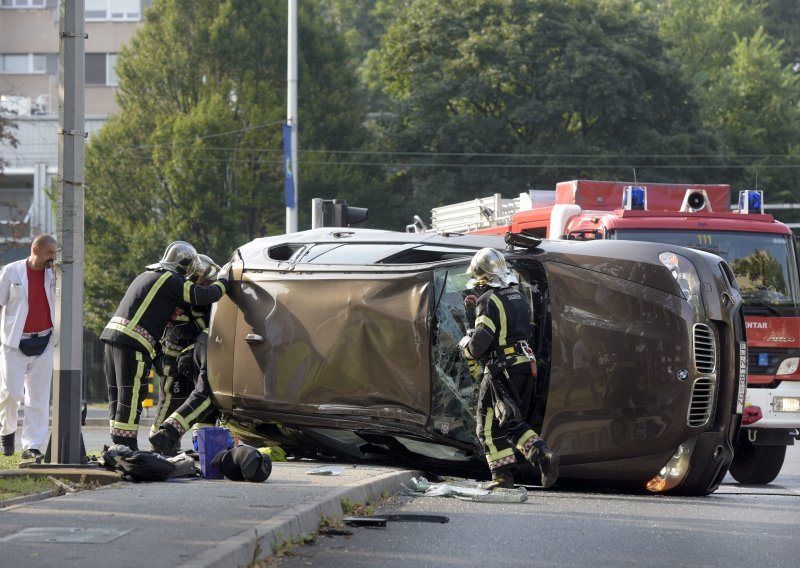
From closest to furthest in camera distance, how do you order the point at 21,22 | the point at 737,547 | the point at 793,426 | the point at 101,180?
the point at 737,547
the point at 793,426
the point at 101,180
the point at 21,22

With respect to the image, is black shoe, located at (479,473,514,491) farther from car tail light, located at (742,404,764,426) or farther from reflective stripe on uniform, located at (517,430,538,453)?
car tail light, located at (742,404,764,426)

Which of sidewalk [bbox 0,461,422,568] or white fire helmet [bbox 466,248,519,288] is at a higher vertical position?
white fire helmet [bbox 466,248,519,288]

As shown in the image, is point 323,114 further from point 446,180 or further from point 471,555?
point 471,555

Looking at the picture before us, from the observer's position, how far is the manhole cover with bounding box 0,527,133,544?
22.9 ft

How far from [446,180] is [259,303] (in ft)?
97.6

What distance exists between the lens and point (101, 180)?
36.2 metres

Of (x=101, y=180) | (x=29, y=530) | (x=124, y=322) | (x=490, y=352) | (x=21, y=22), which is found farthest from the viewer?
(x=21, y=22)

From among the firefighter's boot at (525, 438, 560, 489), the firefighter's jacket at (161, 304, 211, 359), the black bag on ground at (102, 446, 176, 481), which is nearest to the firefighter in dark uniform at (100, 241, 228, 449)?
the firefighter's jacket at (161, 304, 211, 359)

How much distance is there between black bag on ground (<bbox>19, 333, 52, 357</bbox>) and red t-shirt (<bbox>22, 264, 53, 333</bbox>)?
0.22ft

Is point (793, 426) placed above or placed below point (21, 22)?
below

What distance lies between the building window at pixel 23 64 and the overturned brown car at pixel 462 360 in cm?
5008

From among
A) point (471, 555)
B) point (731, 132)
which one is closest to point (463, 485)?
point (471, 555)

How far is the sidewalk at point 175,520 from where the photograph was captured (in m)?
6.54

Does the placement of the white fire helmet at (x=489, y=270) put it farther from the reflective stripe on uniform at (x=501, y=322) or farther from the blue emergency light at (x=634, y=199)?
A: the blue emergency light at (x=634, y=199)
